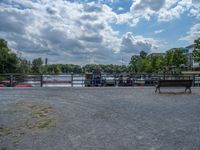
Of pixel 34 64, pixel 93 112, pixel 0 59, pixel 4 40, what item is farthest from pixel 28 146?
pixel 34 64

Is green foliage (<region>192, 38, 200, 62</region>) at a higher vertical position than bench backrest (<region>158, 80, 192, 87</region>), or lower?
higher

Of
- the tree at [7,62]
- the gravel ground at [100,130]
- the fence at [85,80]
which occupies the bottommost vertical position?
the gravel ground at [100,130]

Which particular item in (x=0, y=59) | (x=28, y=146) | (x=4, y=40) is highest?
(x=4, y=40)

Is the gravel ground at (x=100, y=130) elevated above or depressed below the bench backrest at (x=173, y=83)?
below

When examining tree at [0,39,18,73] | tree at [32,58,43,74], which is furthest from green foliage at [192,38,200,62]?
tree at [32,58,43,74]

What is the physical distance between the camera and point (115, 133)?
498cm

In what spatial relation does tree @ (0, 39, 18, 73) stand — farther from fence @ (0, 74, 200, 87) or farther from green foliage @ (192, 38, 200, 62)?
green foliage @ (192, 38, 200, 62)

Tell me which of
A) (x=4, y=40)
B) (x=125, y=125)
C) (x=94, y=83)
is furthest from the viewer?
(x=4, y=40)

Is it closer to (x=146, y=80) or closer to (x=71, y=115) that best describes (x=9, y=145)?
A: (x=71, y=115)

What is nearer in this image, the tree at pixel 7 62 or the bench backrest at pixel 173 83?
the bench backrest at pixel 173 83

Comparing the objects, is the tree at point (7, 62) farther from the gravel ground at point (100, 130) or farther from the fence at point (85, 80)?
the gravel ground at point (100, 130)

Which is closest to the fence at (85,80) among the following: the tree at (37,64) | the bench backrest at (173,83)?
the bench backrest at (173,83)

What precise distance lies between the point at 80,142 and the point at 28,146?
1029 millimetres

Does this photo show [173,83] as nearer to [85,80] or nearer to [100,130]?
[85,80]
